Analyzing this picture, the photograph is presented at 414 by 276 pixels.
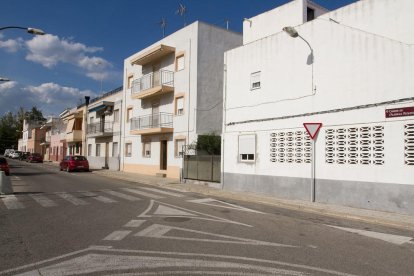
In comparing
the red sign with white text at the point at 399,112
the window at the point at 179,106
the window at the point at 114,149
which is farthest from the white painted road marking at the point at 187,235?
the window at the point at 114,149

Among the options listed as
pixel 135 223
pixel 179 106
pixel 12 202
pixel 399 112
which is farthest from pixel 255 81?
pixel 12 202

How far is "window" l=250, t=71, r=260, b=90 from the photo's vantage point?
16594mm

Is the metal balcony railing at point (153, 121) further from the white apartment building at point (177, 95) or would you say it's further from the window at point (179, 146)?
the window at point (179, 146)

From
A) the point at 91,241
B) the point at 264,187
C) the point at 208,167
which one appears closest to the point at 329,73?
the point at 264,187

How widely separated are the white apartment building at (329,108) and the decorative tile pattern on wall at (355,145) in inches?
1.3

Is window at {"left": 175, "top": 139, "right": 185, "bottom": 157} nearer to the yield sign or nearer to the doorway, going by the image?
the doorway

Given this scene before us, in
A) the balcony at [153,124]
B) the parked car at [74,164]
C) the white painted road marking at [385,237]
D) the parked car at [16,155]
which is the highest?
the balcony at [153,124]

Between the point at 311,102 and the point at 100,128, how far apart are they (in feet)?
92.1

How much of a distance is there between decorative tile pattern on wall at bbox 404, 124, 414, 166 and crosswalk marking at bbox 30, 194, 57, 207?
11.1m

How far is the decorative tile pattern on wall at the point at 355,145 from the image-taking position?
11547 mm

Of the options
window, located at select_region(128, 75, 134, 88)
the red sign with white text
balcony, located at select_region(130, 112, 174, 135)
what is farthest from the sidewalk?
window, located at select_region(128, 75, 134, 88)

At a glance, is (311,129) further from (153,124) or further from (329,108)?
(153,124)

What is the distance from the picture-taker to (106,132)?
116 feet

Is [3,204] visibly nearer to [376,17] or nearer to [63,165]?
[376,17]
